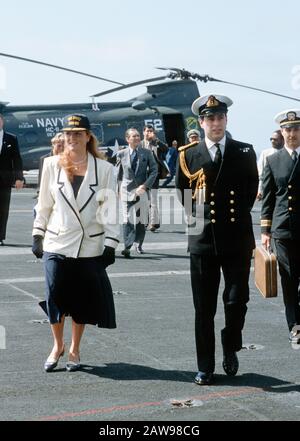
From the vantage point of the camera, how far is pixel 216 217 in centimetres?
711

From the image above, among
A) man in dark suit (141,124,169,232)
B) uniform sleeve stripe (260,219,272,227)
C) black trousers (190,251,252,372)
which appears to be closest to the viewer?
black trousers (190,251,252,372)

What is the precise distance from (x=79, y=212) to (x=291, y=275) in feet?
Result: 7.42

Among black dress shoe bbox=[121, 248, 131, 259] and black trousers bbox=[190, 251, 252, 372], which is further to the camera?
black dress shoe bbox=[121, 248, 131, 259]

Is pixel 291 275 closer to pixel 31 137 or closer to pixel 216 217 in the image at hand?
pixel 216 217

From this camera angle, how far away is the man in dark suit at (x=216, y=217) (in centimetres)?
709

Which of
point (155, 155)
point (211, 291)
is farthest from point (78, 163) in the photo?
point (155, 155)

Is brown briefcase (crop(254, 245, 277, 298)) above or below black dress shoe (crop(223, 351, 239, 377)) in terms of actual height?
above

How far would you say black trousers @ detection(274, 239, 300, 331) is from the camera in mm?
8688

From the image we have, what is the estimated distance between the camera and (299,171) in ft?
28.2

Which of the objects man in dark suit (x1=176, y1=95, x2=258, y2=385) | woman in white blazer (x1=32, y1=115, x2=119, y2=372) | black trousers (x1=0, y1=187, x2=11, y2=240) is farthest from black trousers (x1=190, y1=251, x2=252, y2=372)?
black trousers (x1=0, y1=187, x2=11, y2=240)

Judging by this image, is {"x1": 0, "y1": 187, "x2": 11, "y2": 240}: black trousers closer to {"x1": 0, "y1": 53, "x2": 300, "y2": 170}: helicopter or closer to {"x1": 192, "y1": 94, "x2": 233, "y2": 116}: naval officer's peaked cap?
{"x1": 192, "y1": 94, "x2": 233, "y2": 116}: naval officer's peaked cap

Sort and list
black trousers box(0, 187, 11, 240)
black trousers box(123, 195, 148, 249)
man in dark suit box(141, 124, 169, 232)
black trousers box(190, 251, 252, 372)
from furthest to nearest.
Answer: man in dark suit box(141, 124, 169, 232), black trousers box(123, 195, 148, 249), black trousers box(0, 187, 11, 240), black trousers box(190, 251, 252, 372)
